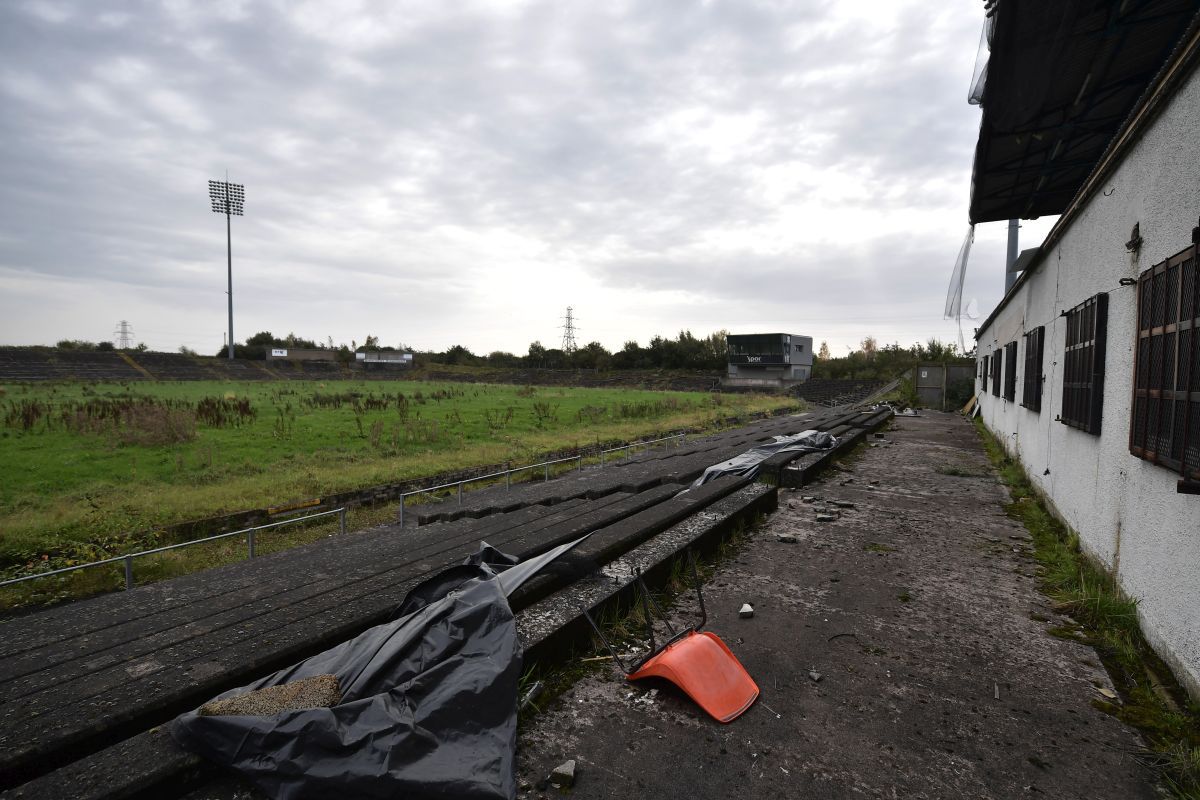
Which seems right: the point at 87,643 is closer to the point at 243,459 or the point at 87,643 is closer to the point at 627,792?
the point at 627,792

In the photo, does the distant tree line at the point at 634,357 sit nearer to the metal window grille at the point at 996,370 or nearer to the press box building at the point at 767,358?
the press box building at the point at 767,358

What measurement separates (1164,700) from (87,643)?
17.4ft

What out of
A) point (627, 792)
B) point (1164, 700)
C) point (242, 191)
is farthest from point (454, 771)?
point (242, 191)

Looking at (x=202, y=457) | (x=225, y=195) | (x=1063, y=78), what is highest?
(x=225, y=195)

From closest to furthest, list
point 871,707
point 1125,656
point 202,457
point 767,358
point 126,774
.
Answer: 1. point 126,774
2. point 871,707
3. point 1125,656
4. point 202,457
5. point 767,358

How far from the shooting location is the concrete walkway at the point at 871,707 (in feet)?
7.25

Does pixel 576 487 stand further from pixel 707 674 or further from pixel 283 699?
pixel 283 699

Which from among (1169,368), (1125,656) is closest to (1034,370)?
(1169,368)

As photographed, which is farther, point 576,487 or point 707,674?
point 576,487

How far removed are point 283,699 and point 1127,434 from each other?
197 inches

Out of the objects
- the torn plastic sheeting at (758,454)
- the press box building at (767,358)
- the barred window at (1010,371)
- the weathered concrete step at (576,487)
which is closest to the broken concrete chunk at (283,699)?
the weathered concrete step at (576,487)

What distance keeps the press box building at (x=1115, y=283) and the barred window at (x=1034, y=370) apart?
Result: 0.04 m

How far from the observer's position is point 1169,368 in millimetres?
2936

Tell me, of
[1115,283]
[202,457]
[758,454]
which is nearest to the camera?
[1115,283]
